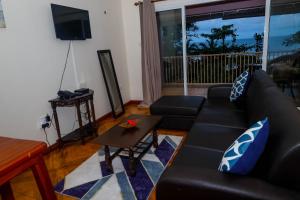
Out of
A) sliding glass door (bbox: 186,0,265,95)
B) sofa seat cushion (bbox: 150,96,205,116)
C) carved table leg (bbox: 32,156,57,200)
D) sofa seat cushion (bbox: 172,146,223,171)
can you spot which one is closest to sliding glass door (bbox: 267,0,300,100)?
sliding glass door (bbox: 186,0,265,95)

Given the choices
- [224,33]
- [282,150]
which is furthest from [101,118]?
[224,33]

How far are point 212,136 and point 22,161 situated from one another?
1.51m

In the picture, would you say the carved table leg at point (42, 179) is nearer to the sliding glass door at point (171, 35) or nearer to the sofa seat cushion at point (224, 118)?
the sofa seat cushion at point (224, 118)

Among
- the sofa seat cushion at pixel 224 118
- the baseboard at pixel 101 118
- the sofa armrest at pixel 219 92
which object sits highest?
the sofa armrest at pixel 219 92

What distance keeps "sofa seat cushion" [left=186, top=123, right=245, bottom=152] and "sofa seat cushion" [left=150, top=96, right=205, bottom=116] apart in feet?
2.20

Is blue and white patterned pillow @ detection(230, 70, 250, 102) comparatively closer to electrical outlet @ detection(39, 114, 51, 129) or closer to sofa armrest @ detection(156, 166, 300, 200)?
sofa armrest @ detection(156, 166, 300, 200)

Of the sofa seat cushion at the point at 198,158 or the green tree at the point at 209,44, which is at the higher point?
the green tree at the point at 209,44

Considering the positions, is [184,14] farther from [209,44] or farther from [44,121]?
[44,121]

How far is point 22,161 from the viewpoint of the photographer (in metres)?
1.06

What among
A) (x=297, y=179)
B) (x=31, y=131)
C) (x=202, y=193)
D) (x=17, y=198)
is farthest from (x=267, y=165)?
→ (x=31, y=131)

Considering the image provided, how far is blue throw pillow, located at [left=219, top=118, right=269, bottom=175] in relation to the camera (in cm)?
110

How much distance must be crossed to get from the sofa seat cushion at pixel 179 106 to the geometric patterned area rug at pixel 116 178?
21.0 inches

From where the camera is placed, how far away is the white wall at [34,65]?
2291 millimetres

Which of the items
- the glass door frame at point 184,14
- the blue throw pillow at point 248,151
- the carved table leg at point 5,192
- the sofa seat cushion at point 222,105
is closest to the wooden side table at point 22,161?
the carved table leg at point 5,192
